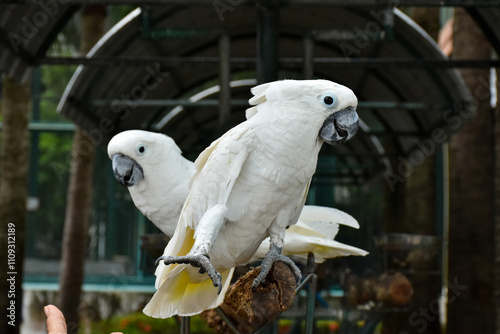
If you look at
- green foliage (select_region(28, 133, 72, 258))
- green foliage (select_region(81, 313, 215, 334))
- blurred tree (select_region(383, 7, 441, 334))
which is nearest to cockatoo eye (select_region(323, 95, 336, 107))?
blurred tree (select_region(383, 7, 441, 334))

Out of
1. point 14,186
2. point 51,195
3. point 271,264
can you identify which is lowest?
point 271,264

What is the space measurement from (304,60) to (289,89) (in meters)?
2.58

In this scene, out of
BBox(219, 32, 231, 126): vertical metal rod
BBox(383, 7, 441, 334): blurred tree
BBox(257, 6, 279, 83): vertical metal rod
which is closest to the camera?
BBox(257, 6, 279, 83): vertical metal rod

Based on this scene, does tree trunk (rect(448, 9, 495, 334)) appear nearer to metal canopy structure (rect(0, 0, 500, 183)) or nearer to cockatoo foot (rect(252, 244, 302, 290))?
metal canopy structure (rect(0, 0, 500, 183))

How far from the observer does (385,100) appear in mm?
7941

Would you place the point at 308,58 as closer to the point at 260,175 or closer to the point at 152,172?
the point at 152,172

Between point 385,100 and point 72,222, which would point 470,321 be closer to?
point 385,100

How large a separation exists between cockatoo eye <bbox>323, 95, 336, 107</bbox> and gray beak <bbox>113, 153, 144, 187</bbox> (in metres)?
1.29

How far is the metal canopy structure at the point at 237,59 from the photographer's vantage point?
16.2ft

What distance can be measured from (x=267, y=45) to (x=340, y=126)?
1733mm

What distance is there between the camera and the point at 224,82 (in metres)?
5.07

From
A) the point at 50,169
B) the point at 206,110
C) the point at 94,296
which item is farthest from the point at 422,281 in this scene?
the point at 50,169

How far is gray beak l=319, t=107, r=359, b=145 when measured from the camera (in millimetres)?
2475

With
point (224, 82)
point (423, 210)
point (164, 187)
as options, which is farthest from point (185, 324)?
point (423, 210)
